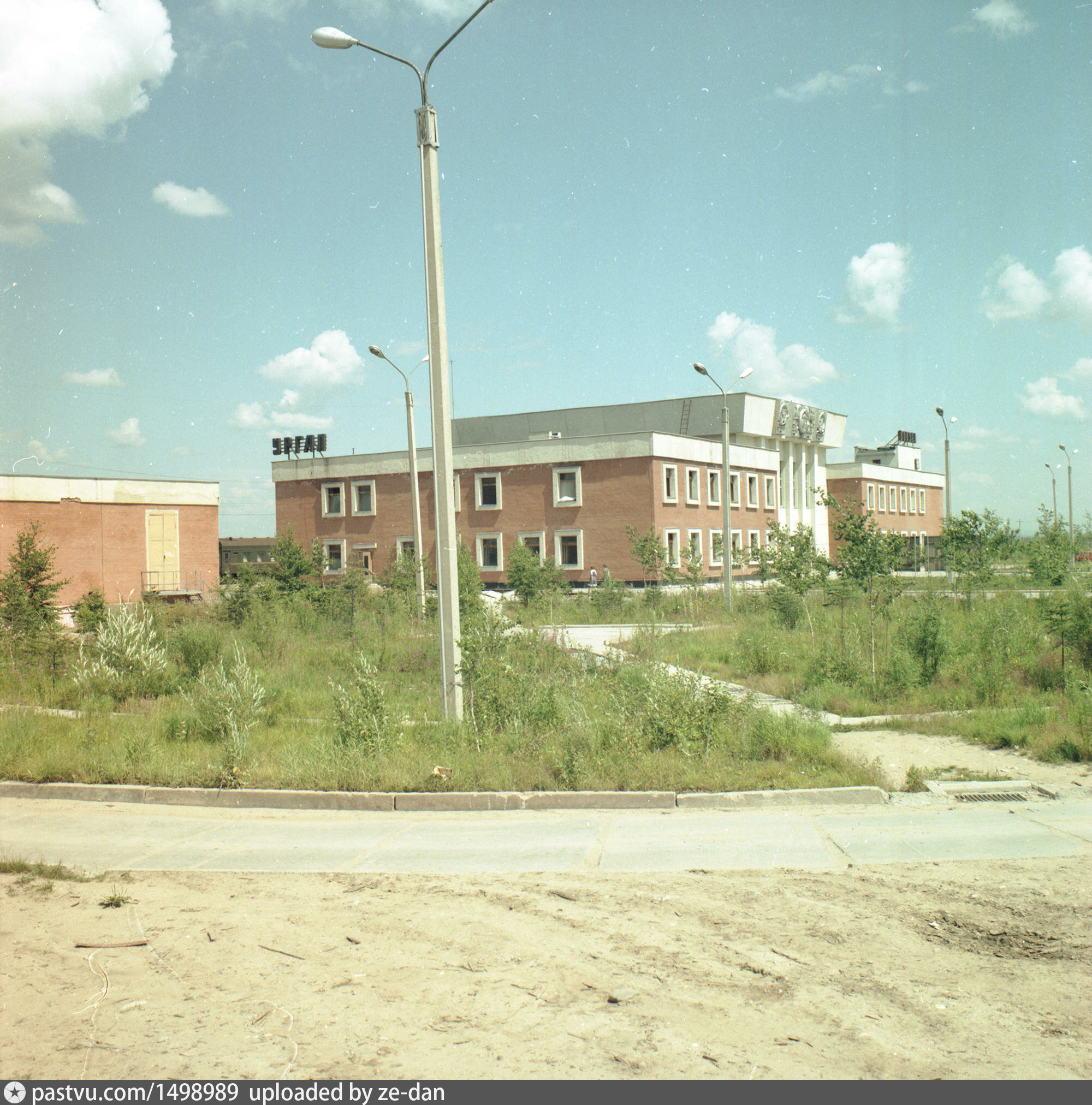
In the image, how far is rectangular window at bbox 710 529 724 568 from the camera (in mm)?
48594

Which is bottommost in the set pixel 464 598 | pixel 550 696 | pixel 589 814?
pixel 589 814

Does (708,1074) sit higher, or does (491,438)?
(491,438)

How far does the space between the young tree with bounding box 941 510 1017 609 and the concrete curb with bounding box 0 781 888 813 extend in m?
11.4

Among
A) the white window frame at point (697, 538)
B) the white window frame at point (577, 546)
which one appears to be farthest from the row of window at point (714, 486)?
the white window frame at point (577, 546)

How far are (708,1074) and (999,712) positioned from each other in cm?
891

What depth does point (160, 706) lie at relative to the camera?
12219 millimetres

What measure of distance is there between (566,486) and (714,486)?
9801 mm

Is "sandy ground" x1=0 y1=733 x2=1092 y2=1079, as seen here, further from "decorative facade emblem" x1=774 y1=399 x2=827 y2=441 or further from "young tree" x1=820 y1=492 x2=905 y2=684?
"decorative facade emblem" x1=774 y1=399 x2=827 y2=441

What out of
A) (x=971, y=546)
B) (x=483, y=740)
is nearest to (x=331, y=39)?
(x=483, y=740)

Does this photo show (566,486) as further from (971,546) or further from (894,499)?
(894,499)

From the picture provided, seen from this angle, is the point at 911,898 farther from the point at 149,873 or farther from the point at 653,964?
the point at 149,873

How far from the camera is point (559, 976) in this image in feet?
14.7

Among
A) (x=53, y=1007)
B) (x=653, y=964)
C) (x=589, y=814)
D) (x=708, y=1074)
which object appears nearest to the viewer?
(x=708, y=1074)

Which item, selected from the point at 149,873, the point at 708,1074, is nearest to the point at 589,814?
the point at 149,873
